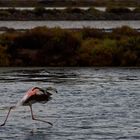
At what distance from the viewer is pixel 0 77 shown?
2875 cm

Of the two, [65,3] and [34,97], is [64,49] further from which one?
[65,3]

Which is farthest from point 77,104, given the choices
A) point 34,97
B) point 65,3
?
point 65,3

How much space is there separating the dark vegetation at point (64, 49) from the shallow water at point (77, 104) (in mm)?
1497

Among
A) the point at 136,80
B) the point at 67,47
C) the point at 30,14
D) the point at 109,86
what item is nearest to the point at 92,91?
the point at 109,86

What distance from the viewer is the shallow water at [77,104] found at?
693 inches

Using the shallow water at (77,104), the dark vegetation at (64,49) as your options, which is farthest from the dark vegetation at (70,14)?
the shallow water at (77,104)

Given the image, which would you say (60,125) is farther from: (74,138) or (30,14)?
(30,14)

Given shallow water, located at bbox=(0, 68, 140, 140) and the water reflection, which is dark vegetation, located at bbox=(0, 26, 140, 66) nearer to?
shallow water, located at bbox=(0, 68, 140, 140)

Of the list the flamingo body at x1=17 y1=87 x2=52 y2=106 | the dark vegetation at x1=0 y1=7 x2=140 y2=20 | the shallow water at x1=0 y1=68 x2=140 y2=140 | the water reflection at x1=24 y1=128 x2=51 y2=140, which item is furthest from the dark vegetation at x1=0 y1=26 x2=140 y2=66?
the dark vegetation at x1=0 y1=7 x2=140 y2=20

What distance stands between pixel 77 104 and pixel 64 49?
12.3 m

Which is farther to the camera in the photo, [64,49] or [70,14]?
[70,14]

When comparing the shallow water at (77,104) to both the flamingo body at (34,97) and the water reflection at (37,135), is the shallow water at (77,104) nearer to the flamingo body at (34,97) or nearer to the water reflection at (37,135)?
the water reflection at (37,135)

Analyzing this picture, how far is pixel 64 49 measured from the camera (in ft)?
112

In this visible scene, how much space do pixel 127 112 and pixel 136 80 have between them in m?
6.98
